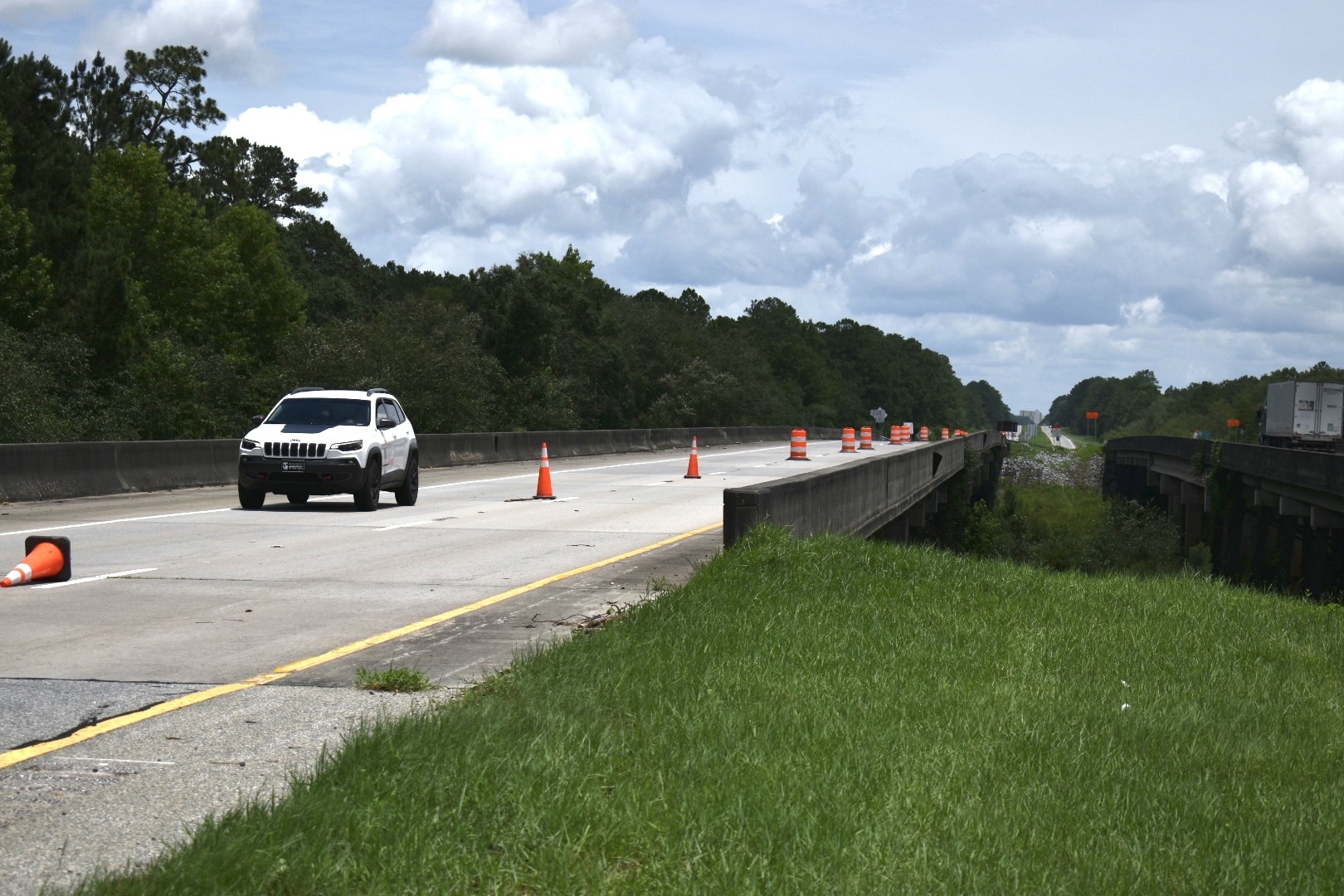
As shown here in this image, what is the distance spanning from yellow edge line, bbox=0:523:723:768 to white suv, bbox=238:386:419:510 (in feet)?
27.2

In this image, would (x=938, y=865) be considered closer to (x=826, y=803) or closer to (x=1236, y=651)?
(x=826, y=803)

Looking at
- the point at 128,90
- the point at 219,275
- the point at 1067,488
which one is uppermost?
the point at 128,90

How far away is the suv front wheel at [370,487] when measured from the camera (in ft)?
68.6

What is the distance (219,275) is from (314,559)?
61.3 meters

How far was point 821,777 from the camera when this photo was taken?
219 inches

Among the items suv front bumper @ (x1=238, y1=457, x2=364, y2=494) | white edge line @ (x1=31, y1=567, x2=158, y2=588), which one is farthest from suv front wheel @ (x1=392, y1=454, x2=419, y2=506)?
white edge line @ (x1=31, y1=567, x2=158, y2=588)

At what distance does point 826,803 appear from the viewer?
5223 mm

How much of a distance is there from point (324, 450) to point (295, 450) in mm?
374

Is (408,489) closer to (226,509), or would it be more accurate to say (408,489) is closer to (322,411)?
(322,411)

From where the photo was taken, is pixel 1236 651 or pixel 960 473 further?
pixel 960 473

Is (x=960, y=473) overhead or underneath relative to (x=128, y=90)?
underneath

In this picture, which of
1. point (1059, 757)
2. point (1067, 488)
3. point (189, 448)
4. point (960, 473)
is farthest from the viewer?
point (1067, 488)

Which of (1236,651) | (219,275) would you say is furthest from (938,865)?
(219,275)

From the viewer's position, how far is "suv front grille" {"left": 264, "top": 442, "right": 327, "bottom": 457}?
2045 centimetres
